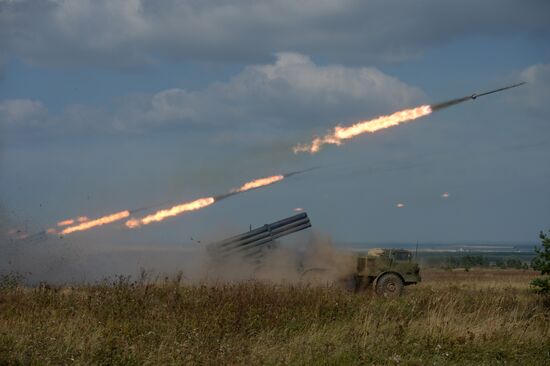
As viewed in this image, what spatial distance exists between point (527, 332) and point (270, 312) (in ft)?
16.1

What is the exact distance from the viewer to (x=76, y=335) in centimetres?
1170

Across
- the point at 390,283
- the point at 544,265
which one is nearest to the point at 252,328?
the point at 544,265

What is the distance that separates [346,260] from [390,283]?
2.00 metres

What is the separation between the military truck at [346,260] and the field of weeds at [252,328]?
931cm

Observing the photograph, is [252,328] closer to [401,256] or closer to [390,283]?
[390,283]

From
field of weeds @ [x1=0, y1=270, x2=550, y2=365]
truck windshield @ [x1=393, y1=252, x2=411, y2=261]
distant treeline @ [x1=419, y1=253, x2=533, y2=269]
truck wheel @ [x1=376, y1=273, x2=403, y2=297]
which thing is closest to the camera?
field of weeds @ [x1=0, y1=270, x2=550, y2=365]

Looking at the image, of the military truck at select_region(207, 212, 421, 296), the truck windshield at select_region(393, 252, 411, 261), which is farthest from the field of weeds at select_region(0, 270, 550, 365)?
the truck windshield at select_region(393, 252, 411, 261)

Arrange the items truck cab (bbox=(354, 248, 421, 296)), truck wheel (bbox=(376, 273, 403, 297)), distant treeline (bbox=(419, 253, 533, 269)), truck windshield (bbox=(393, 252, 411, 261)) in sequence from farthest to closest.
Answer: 1. distant treeline (bbox=(419, 253, 533, 269))
2. truck windshield (bbox=(393, 252, 411, 261))
3. truck cab (bbox=(354, 248, 421, 296))
4. truck wheel (bbox=(376, 273, 403, 297))

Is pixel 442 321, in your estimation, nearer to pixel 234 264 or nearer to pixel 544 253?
pixel 544 253

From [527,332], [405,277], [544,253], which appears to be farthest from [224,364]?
[405,277]

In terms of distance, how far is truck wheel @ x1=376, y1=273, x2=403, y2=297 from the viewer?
84.7ft

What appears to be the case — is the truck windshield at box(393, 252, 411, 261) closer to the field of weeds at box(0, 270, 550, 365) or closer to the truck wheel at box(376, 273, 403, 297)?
the truck wheel at box(376, 273, 403, 297)

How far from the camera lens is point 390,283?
85.3 ft

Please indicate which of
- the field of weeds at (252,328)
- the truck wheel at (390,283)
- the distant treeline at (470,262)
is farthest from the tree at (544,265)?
the distant treeline at (470,262)
